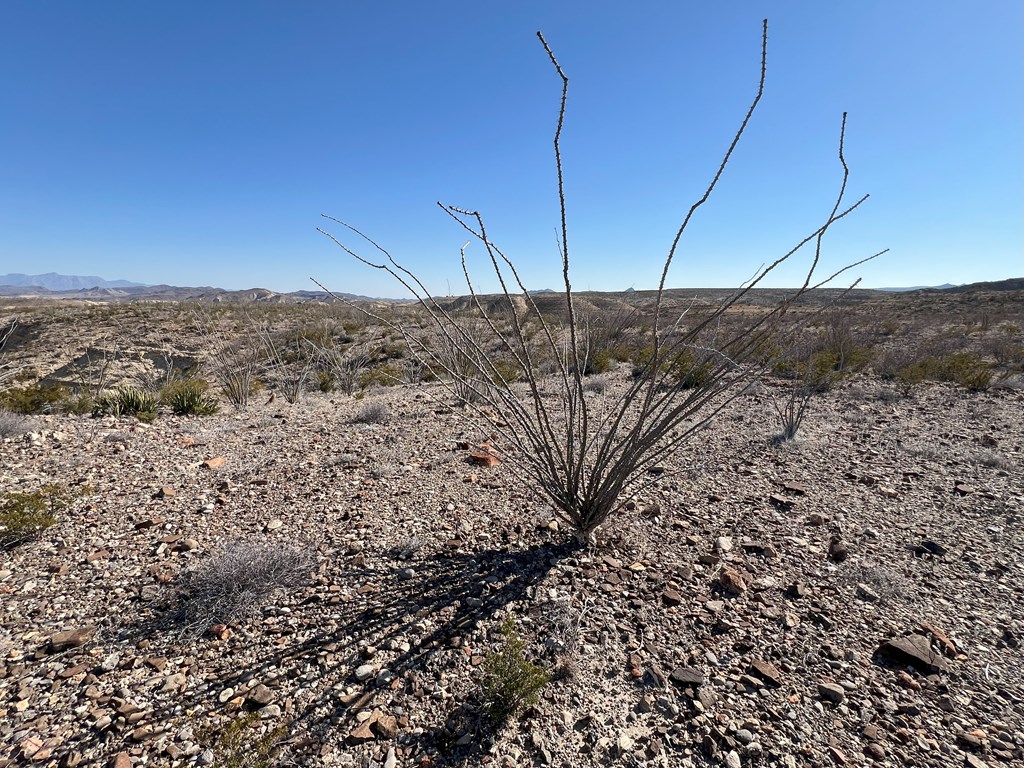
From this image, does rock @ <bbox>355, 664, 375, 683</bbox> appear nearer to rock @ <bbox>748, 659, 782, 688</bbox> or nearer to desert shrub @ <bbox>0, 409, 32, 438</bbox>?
rock @ <bbox>748, 659, 782, 688</bbox>

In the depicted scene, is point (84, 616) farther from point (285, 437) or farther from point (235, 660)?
point (285, 437)

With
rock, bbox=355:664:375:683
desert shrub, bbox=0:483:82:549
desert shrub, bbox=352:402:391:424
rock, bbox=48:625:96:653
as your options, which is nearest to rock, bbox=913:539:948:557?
rock, bbox=355:664:375:683

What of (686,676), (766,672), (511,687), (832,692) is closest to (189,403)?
(511,687)

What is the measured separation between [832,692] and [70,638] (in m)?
3.38

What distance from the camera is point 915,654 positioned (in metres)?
2.08

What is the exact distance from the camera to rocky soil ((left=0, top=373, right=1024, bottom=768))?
171 centimetres

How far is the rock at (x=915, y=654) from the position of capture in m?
2.05

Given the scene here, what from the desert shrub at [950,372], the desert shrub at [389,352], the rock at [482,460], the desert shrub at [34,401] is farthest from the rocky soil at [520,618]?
the desert shrub at [389,352]

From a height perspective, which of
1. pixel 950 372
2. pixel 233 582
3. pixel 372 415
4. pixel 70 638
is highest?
pixel 950 372

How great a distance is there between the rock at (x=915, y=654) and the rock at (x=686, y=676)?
2.93 ft

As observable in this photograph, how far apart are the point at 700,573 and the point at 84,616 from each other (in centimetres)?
325

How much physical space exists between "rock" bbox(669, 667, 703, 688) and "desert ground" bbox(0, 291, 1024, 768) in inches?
0.5

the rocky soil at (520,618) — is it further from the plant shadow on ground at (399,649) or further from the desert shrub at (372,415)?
the desert shrub at (372,415)

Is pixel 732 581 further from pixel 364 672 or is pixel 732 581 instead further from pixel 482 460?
pixel 482 460
